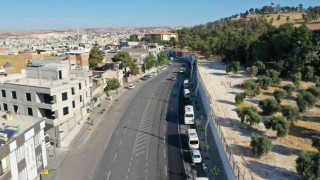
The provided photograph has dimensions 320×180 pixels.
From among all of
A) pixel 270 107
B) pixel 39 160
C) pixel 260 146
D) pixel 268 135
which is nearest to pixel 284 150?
pixel 268 135

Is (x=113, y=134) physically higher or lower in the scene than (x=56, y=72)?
lower

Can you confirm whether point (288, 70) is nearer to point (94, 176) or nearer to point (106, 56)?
point (106, 56)

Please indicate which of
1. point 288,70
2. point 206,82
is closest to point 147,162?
point 206,82

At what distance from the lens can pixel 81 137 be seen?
4559cm

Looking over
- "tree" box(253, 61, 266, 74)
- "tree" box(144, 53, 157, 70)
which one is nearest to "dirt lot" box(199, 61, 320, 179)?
"tree" box(253, 61, 266, 74)

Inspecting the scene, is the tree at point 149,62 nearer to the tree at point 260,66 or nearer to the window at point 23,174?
the tree at point 260,66

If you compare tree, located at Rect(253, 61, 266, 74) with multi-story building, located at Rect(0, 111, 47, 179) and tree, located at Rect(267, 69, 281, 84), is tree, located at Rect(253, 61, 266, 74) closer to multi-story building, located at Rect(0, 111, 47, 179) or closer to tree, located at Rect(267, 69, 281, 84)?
tree, located at Rect(267, 69, 281, 84)

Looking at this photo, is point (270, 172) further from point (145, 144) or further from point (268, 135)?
point (145, 144)

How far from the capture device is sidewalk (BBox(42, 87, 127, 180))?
36.9 metres

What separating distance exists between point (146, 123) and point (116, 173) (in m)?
17.7

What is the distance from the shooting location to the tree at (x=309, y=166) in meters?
28.3

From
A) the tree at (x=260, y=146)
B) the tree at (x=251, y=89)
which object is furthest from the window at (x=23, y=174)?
the tree at (x=251, y=89)

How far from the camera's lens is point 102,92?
229 ft

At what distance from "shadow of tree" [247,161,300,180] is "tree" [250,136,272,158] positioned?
1.30m
